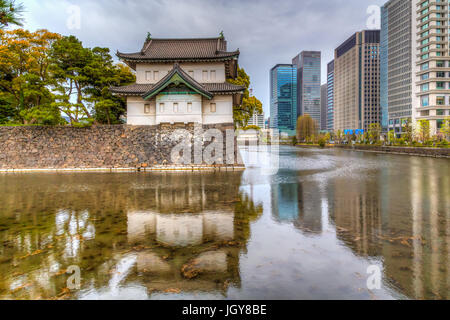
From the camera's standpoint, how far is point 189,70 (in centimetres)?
2538

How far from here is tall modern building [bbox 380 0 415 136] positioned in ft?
293

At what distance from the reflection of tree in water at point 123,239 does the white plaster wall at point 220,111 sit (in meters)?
12.9

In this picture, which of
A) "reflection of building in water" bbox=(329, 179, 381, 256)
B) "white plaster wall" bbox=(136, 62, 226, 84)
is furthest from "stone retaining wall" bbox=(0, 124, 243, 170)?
"reflection of building in water" bbox=(329, 179, 381, 256)

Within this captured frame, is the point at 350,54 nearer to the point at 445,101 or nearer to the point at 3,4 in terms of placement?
the point at 445,101

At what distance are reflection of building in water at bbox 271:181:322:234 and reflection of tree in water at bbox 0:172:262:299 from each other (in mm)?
968

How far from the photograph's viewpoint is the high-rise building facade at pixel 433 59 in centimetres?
6644

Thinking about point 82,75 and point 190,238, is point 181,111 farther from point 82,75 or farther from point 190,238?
point 190,238

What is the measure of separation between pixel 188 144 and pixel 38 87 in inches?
587

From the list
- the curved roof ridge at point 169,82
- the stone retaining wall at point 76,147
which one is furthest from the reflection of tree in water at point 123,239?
the curved roof ridge at point 169,82

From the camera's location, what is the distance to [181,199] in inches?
431

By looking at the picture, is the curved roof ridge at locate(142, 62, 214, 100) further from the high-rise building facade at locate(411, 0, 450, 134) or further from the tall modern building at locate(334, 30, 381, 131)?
the tall modern building at locate(334, 30, 381, 131)

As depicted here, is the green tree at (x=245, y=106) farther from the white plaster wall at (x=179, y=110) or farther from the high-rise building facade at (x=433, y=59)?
the high-rise building facade at (x=433, y=59)
